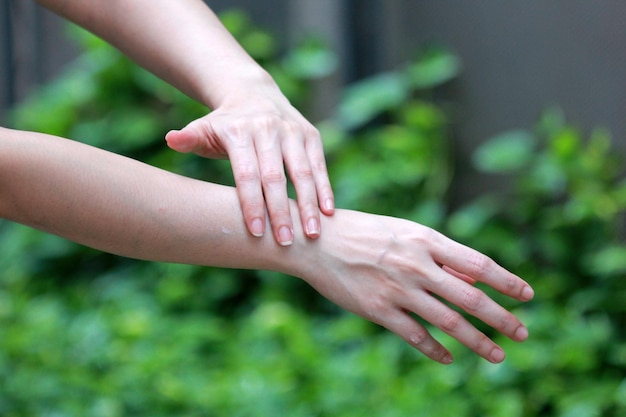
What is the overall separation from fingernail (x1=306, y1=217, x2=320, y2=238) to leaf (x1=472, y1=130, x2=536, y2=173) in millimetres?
1348

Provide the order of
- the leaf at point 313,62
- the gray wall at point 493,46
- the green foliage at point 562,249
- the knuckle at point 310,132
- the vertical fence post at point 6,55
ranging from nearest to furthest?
the knuckle at point 310,132 < the green foliage at point 562,249 < the gray wall at point 493,46 < the leaf at point 313,62 < the vertical fence post at point 6,55

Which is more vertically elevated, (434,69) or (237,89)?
(434,69)

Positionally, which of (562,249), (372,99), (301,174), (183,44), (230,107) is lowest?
(301,174)

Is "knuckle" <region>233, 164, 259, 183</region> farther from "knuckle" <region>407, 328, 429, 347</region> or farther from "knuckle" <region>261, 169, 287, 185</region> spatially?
"knuckle" <region>407, 328, 429, 347</region>

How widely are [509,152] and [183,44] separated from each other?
53.5 inches

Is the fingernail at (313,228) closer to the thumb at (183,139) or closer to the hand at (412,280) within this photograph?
the hand at (412,280)

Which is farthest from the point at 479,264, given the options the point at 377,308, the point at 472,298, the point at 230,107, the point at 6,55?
the point at 6,55

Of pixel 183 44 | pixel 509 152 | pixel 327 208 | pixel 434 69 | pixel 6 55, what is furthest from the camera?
pixel 6 55

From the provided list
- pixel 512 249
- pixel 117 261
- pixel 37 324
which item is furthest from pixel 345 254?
pixel 117 261

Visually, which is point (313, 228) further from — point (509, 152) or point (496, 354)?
point (509, 152)

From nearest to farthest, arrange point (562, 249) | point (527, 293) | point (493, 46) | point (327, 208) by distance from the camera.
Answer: point (527, 293) → point (327, 208) → point (562, 249) → point (493, 46)

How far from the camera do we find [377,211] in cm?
286

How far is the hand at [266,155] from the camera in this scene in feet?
4.29

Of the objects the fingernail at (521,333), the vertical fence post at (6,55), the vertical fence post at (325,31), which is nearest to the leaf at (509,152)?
the vertical fence post at (325,31)
